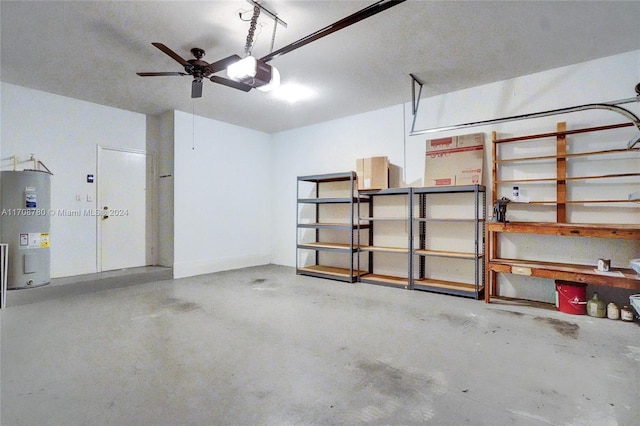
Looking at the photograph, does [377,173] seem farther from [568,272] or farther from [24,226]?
[24,226]

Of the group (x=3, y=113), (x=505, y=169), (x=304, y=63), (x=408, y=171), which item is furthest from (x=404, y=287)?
(x=3, y=113)

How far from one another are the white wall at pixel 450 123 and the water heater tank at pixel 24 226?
3.73 m

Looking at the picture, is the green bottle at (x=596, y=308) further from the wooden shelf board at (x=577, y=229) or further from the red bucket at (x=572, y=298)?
the wooden shelf board at (x=577, y=229)

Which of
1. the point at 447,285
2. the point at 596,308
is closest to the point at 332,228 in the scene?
the point at 447,285

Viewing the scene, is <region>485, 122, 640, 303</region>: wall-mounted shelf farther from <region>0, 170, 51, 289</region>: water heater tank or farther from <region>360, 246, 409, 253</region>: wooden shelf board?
<region>0, 170, 51, 289</region>: water heater tank

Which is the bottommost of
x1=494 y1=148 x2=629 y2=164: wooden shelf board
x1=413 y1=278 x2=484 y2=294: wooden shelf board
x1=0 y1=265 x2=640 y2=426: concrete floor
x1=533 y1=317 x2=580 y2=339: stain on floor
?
x1=0 y1=265 x2=640 y2=426: concrete floor

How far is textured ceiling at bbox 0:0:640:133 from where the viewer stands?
264 cm

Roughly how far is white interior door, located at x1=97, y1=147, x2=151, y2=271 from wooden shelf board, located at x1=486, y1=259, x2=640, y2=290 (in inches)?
210

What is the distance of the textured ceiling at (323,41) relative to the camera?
8.66 feet

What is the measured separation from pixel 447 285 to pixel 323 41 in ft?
10.8

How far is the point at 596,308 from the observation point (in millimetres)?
3250

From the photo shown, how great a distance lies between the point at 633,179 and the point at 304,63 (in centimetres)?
367

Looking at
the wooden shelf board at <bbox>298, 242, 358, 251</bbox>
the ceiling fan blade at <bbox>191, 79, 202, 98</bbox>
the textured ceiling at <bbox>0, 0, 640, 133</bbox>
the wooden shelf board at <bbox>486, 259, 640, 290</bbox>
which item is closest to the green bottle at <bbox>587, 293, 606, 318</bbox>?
the wooden shelf board at <bbox>486, 259, 640, 290</bbox>

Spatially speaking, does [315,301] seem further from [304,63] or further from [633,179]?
[633,179]
